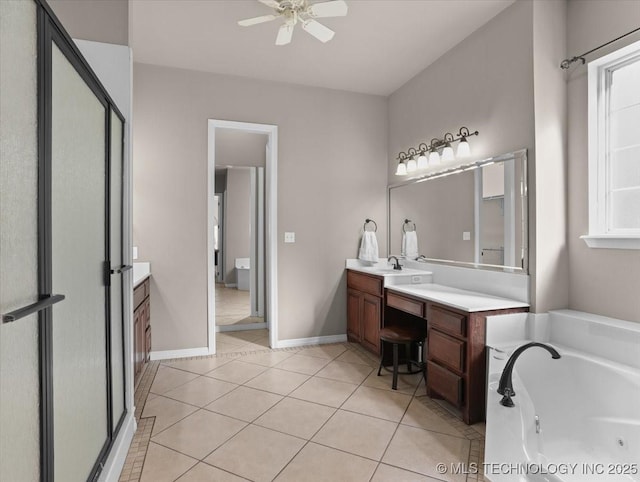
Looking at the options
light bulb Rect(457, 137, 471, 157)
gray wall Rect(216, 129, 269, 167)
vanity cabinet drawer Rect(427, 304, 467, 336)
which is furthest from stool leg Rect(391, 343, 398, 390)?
gray wall Rect(216, 129, 269, 167)

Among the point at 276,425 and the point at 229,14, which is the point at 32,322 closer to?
the point at 276,425

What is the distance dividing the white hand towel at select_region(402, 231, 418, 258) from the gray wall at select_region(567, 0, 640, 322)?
1498 mm

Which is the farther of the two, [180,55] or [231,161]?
[231,161]

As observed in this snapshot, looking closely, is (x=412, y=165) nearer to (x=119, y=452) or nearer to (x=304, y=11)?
(x=304, y=11)

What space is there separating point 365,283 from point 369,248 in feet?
1.65

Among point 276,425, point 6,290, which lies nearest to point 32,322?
point 6,290

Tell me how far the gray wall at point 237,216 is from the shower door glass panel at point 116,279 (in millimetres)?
2893

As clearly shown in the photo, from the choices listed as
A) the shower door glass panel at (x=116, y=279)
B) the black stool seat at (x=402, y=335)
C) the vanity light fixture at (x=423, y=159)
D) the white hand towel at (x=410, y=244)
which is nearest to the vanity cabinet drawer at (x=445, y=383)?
the black stool seat at (x=402, y=335)

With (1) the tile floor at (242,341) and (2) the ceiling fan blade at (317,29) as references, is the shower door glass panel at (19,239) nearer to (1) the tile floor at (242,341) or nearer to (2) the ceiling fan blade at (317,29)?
(2) the ceiling fan blade at (317,29)

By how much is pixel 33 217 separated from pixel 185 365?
273 centimetres

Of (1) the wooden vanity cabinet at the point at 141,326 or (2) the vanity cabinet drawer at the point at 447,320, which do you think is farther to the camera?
(1) the wooden vanity cabinet at the point at 141,326

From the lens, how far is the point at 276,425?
2.36 m

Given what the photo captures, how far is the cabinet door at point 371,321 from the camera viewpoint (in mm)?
3494

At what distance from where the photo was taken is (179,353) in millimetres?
3662
